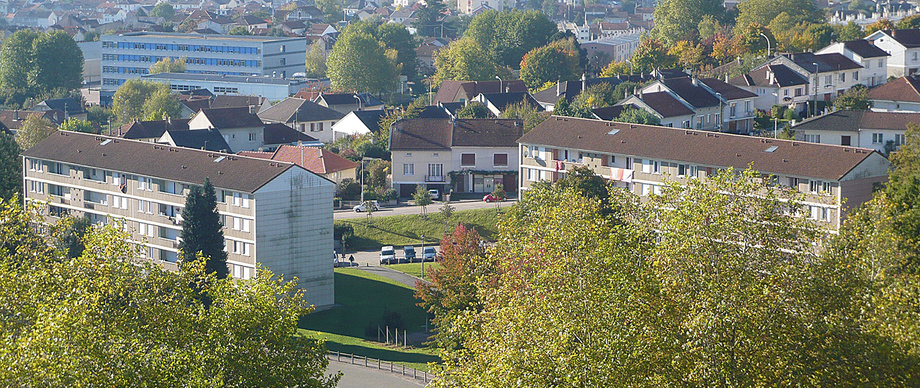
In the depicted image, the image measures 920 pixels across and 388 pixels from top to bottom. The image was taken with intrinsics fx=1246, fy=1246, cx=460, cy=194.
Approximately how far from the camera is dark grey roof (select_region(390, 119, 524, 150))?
84.4 metres

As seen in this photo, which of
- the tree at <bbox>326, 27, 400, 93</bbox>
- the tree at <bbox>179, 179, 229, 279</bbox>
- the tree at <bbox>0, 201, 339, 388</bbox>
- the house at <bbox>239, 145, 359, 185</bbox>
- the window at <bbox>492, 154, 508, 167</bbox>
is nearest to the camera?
the tree at <bbox>0, 201, 339, 388</bbox>

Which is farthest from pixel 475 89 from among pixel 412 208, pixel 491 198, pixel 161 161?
pixel 161 161

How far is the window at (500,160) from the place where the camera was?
277ft

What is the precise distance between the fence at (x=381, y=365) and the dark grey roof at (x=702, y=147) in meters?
17.9

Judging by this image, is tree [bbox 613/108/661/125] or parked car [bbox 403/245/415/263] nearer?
parked car [bbox 403/245/415/263]

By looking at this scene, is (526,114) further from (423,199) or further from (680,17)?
(680,17)

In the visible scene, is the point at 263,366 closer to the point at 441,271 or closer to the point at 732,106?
the point at 441,271

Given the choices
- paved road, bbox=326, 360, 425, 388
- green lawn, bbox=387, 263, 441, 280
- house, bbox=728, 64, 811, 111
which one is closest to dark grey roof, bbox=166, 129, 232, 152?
green lawn, bbox=387, 263, 441, 280

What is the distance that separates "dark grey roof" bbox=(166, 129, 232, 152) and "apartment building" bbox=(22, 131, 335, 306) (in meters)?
15.2

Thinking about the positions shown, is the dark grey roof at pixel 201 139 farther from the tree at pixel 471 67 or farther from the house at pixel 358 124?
the tree at pixel 471 67

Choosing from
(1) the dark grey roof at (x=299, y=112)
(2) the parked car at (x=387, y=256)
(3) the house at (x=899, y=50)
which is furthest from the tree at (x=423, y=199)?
(3) the house at (x=899, y=50)

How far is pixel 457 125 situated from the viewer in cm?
8638

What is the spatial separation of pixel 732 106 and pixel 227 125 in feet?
125

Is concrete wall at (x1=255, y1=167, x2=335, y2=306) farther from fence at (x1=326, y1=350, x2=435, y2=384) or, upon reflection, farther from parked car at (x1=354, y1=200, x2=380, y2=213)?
parked car at (x1=354, y1=200, x2=380, y2=213)
